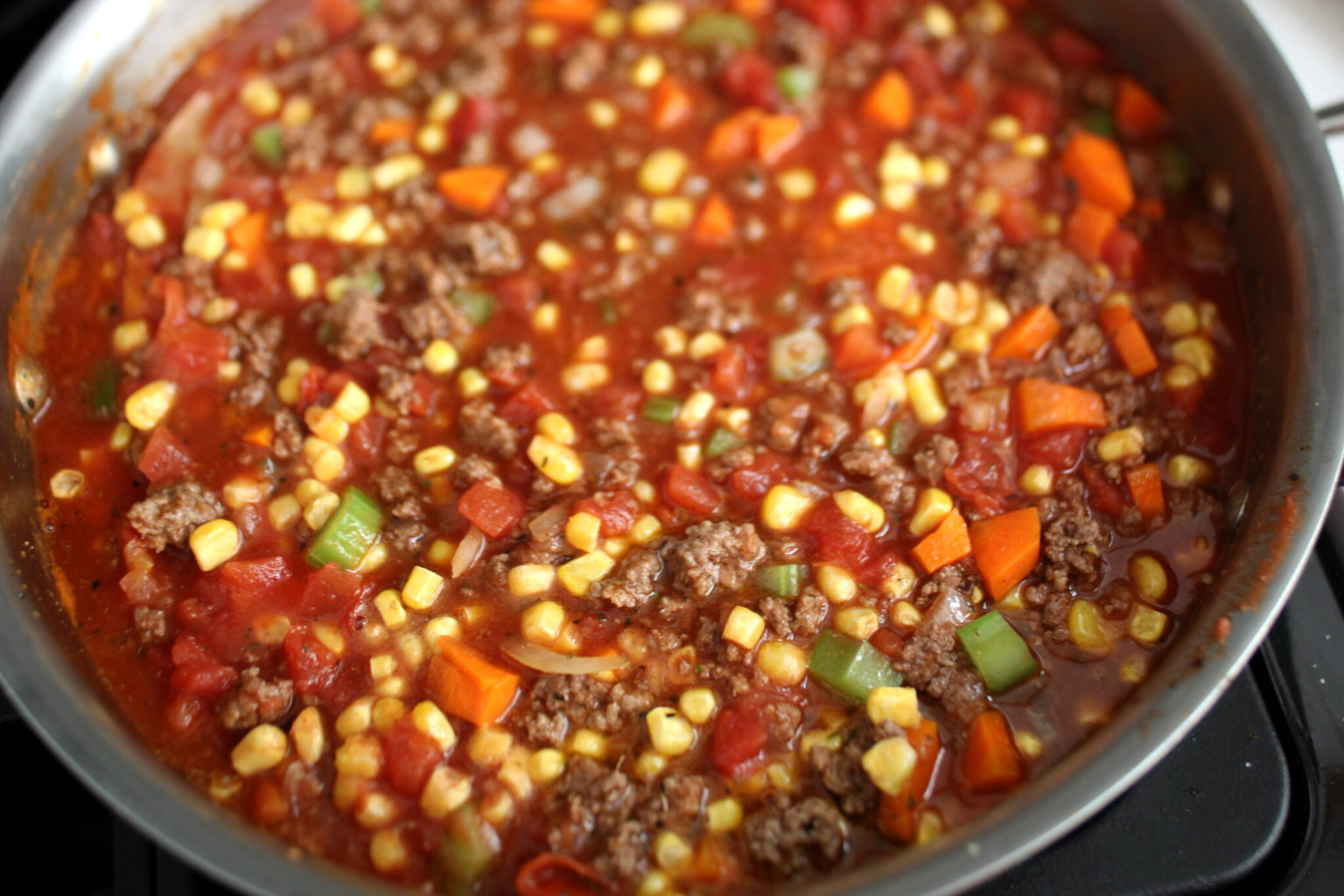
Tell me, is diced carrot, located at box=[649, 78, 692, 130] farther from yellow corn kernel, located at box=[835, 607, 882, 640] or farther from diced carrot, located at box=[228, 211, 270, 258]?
yellow corn kernel, located at box=[835, 607, 882, 640]

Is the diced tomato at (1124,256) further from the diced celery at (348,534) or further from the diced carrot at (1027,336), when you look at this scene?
the diced celery at (348,534)

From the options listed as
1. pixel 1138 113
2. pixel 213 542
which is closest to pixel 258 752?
pixel 213 542

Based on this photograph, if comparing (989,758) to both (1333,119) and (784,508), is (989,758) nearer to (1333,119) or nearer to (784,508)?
(784,508)

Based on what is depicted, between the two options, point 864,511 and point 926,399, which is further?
point 926,399

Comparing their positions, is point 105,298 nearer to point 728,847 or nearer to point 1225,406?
point 728,847

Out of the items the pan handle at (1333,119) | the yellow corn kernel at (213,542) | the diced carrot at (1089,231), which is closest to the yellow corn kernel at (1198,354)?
the diced carrot at (1089,231)

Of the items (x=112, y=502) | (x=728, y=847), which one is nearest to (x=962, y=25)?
(x=728, y=847)
